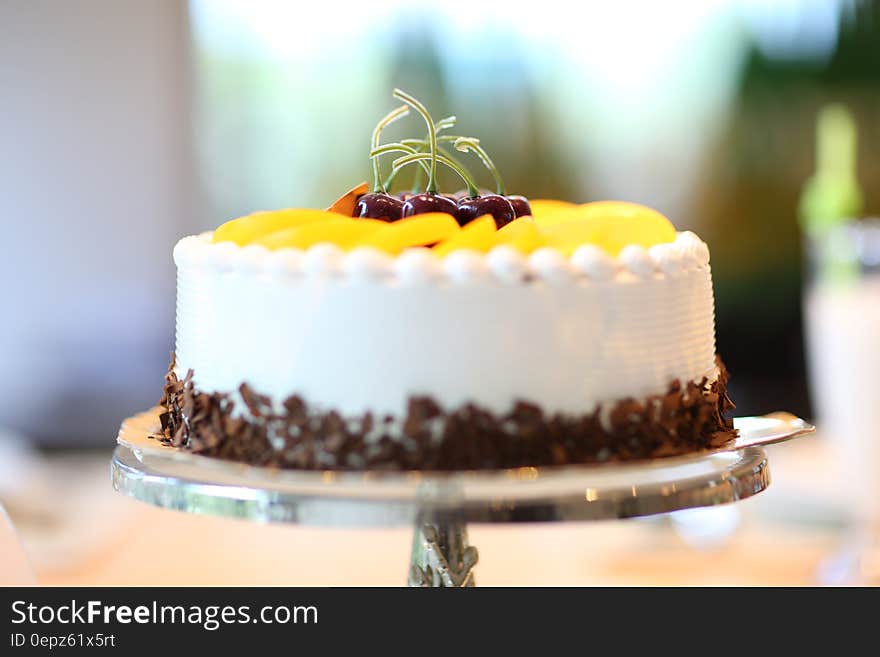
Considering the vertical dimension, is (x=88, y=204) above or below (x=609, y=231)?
above

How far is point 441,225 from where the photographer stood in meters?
1.05

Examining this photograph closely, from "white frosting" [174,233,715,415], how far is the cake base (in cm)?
2

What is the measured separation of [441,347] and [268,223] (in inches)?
9.8

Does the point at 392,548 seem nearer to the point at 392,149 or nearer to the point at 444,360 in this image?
the point at 392,149

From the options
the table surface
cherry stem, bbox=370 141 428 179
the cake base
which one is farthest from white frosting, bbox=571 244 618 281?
the table surface

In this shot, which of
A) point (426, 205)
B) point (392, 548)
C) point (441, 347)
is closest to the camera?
point (441, 347)

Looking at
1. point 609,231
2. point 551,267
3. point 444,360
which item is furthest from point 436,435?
point 609,231

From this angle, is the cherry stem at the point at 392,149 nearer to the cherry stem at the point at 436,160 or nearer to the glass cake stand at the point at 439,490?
the cherry stem at the point at 436,160

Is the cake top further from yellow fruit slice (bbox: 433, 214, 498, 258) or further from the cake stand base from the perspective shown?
the cake stand base

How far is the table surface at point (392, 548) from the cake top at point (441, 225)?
115cm
